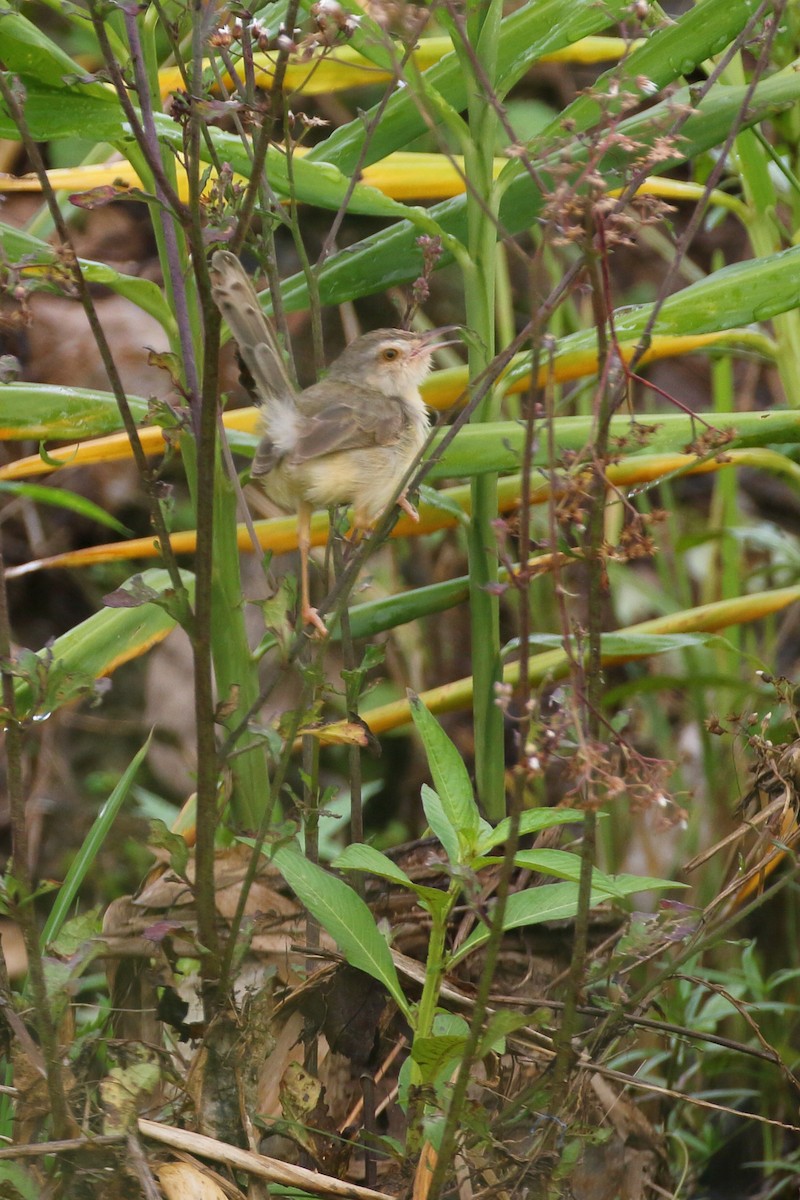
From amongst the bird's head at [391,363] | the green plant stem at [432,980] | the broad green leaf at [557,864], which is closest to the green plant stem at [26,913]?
the green plant stem at [432,980]

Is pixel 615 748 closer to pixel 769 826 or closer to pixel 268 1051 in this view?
pixel 769 826

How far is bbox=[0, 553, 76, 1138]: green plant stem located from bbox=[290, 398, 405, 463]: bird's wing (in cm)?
87

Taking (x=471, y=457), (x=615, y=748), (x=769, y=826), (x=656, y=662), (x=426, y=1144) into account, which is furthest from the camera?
(x=656, y=662)

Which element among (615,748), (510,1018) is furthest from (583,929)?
(615,748)

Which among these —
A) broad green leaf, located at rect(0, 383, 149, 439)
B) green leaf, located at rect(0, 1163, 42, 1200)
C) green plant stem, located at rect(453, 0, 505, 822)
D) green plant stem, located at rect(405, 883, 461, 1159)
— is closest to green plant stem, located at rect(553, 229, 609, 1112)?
green plant stem, located at rect(405, 883, 461, 1159)

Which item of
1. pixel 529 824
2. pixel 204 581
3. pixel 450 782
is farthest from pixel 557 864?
pixel 204 581

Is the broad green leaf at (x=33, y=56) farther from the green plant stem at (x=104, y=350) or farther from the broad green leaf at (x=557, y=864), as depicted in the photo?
the broad green leaf at (x=557, y=864)

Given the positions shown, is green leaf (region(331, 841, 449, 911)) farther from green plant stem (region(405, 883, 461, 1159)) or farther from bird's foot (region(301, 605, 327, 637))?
bird's foot (region(301, 605, 327, 637))

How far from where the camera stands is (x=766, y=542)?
319 centimetres

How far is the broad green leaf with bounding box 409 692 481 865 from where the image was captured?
5.65 ft

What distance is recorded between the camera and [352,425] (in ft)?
7.79

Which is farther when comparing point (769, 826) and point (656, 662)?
point (656, 662)

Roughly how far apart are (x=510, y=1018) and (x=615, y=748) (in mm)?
354

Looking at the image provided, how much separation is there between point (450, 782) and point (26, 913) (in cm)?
61
